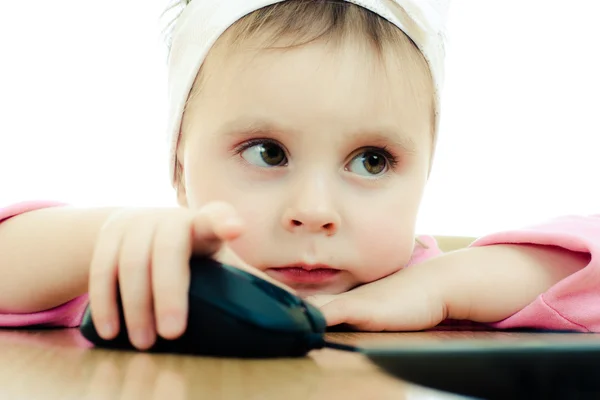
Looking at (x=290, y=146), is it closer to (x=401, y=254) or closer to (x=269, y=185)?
(x=269, y=185)

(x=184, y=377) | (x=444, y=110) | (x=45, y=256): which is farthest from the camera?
(x=444, y=110)

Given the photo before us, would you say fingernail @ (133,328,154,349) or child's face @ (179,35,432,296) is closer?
fingernail @ (133,328,154,349)

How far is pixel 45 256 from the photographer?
2.18 feet

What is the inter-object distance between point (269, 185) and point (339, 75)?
162 mm

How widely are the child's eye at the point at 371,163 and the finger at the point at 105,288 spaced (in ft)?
1.40

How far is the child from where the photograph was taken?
0.80 meters

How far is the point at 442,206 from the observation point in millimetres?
2031

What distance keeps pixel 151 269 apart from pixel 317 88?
401 mm

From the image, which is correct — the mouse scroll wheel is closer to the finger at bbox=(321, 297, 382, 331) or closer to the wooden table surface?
the wooden table surface

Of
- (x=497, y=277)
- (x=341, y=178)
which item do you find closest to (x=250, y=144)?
(x=341, y=178)

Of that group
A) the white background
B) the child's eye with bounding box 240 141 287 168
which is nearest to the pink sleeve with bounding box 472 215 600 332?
the child's eye with bounding box 240 141 287 168

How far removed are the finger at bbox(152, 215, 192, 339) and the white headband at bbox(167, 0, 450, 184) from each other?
1.61ft

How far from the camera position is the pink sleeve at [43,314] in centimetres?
69

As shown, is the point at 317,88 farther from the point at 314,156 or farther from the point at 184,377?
the point at 184,377
